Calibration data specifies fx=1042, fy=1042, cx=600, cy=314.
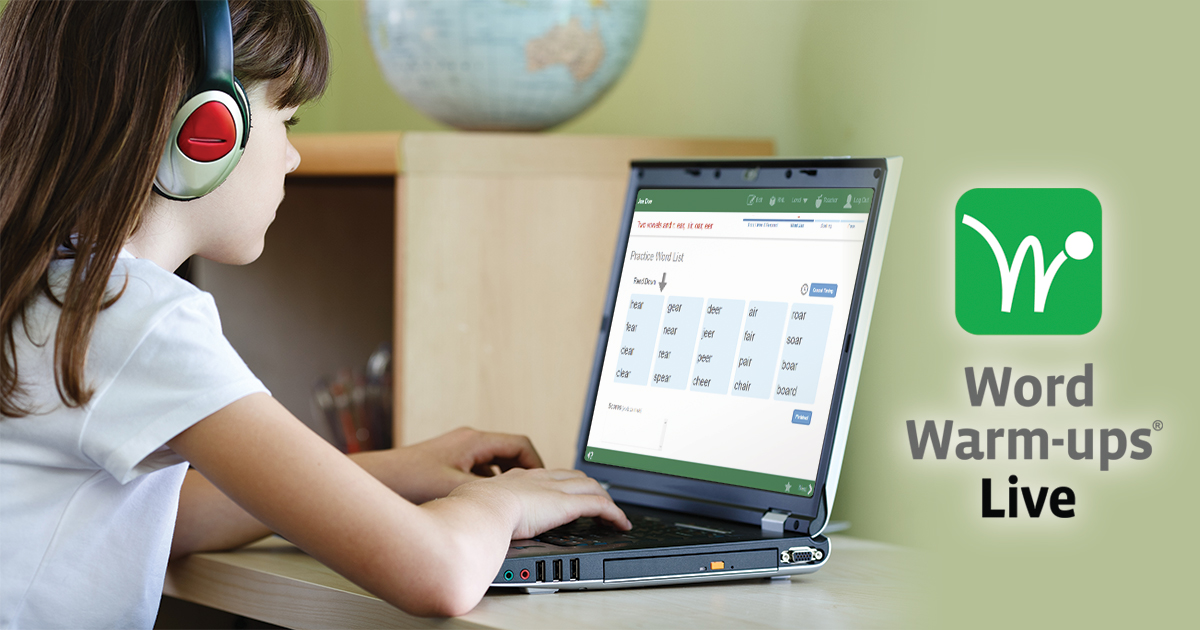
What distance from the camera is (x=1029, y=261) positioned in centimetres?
78

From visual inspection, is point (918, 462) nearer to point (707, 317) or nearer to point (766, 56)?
point (707, 317)

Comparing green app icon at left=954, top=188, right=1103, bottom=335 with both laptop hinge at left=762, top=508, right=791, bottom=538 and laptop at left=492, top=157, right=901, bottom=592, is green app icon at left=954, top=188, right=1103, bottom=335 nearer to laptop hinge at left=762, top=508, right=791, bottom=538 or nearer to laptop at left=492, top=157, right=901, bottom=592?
laptop at left=492, top=157, right=901, bottom=592

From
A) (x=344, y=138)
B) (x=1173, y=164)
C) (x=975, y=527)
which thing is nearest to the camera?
(x=1173, y=164)

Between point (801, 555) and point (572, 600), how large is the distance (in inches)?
7.0

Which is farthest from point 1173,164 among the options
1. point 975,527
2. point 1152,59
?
point 975,527

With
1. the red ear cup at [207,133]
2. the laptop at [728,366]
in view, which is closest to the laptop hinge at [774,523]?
the laptop at [728,366]

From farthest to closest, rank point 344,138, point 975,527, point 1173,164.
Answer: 1. point 344,138
2. point 975,527
3. point 1173,164

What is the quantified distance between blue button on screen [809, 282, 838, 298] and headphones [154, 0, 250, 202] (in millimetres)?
427

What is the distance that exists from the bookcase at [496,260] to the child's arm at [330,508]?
42cm

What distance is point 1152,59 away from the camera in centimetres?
74

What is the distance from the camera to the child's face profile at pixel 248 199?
2.34ft

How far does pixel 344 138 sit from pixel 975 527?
680 mm

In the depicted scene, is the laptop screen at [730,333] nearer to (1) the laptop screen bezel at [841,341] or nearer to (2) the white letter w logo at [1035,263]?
(1) the laptop screen bezel at [841,341]

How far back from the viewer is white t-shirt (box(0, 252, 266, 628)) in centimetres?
59
